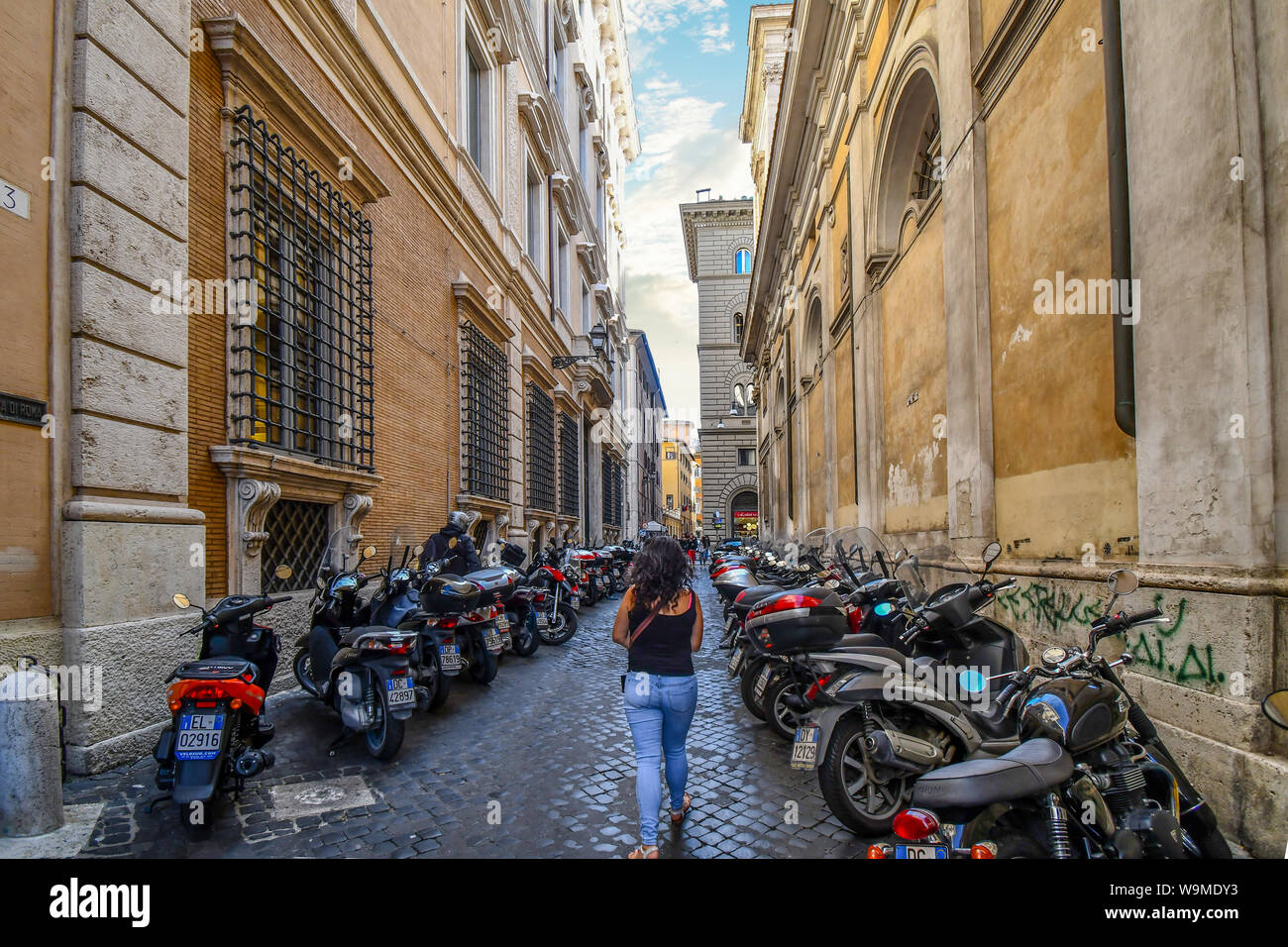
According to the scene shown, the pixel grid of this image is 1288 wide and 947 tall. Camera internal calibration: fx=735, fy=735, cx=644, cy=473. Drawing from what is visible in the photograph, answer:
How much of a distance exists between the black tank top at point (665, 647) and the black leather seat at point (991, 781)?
1.39m

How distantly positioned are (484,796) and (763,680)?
2089mm

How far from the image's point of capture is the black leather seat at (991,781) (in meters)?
2.12

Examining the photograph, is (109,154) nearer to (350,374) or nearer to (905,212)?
(350,374)

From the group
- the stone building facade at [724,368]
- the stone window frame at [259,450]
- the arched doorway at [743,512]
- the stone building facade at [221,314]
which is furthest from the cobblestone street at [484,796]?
the arched doorway at [743,512]

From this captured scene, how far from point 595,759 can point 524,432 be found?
11447 mm

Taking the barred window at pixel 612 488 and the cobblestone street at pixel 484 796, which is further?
the barred window at pixel 612 488

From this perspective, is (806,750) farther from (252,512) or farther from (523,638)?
(523,638)

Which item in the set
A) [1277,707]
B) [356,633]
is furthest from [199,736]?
[1277,707]

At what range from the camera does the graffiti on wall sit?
344 cm

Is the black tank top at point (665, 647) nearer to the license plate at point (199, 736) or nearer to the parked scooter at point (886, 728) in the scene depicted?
the parked scooter at point (886, 728)

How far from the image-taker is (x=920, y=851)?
6.79ft

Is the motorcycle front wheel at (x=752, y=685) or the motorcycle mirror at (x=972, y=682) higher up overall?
the motorcycle mirror at (x=972, y=682)

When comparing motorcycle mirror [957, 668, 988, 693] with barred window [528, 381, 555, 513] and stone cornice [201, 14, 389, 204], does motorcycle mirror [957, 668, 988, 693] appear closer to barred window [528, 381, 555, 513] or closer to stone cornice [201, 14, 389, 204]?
stone cornice [201, 14, 389, 204]
